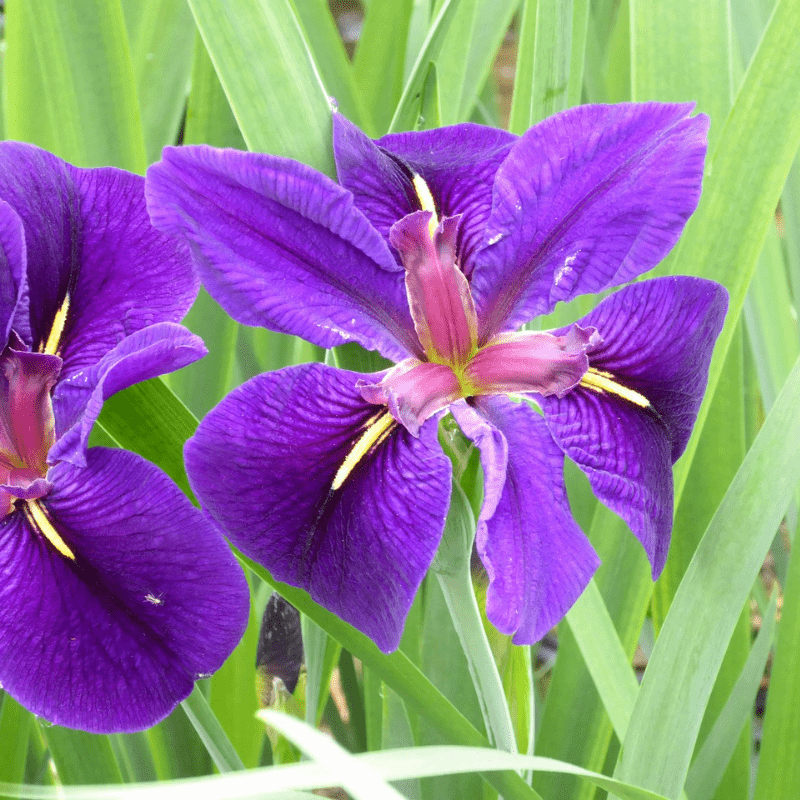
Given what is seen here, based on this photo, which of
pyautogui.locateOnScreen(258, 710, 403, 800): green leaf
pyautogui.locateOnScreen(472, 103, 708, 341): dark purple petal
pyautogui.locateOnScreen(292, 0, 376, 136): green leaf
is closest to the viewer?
pyautogui.locateOnScreen(258, 710, 403, 800): green leaf

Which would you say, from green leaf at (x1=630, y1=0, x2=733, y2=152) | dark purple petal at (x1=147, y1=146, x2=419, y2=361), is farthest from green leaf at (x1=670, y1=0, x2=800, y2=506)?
dark purple petal at (x1=147, y1=146, x2=419, y2=361)

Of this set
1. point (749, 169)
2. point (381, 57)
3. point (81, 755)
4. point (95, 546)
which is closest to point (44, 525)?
point (95, 546)

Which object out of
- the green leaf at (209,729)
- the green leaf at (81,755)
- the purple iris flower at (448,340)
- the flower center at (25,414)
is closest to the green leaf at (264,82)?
the purple iris flower at (448,340)

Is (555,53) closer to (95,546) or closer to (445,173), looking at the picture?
(445,173)

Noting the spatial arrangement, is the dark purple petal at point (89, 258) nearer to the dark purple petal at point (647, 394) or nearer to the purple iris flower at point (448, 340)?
the purple iris flower at point (448, 340)

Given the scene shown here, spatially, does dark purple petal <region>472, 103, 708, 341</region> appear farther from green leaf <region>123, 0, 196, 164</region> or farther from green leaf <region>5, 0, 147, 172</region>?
green leaf <region>123, 0, 196, 164</region>

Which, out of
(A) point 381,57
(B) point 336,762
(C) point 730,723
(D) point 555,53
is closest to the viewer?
(B) point 336,762
